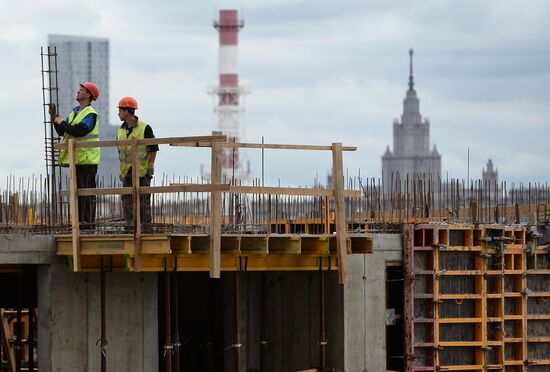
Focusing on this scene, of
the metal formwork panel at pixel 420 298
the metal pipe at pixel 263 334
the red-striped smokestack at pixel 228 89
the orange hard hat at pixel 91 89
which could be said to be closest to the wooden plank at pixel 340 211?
the metal pipe at pixel 263 334

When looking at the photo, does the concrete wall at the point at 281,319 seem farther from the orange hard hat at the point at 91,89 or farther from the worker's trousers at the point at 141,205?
the orange hard hat at the point at 91,89

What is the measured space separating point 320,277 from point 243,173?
6053 inches

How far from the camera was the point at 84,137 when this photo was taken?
83.8 feet

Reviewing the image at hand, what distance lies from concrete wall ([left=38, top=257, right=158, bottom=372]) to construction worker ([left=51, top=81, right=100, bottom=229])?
3.21ft

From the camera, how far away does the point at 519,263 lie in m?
30.0

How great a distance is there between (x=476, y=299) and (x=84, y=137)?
7.94 meters

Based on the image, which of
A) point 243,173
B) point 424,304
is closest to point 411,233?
point 424,304

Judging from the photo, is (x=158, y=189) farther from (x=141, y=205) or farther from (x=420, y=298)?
(x=420, y=298)

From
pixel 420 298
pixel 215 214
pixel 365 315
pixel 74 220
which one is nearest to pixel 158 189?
pixel 215 214

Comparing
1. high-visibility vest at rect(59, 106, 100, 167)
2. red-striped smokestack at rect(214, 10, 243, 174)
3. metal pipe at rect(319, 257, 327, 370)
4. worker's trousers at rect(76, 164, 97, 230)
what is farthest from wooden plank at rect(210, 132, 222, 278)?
red-striped smokestack at rect(214, 10, 243, 174)

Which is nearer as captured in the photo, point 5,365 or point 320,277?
point 320,277

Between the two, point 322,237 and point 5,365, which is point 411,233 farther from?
point 5,365

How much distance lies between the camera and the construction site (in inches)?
965

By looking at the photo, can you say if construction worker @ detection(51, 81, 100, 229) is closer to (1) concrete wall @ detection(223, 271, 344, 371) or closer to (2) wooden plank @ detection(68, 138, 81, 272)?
(2) wooden plank @ detection(68, 138, 81, 272)
